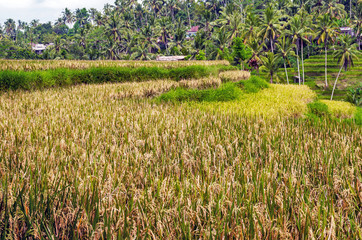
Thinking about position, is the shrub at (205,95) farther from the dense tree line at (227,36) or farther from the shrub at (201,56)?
the shrub at (201,56)

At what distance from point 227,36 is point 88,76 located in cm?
2945

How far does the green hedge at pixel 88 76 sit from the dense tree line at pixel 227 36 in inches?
553

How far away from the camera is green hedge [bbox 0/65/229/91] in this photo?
9578 millimetres

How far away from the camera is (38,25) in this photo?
75062 mm

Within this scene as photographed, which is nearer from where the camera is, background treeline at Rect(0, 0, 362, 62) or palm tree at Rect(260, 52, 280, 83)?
palm tree at Rect(260, 52, 280, 83)

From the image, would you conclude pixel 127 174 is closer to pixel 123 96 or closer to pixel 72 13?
pixel 123 96

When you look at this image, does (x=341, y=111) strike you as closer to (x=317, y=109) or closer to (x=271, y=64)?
(x=317, y=109)

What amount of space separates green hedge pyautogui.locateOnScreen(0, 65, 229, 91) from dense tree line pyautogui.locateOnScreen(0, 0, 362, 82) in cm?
1404

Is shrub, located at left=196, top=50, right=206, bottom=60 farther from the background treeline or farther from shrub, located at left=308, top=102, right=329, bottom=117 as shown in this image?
shrub, located at left=308, top=102, right=329, bottom=117

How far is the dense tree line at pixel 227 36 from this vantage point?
109ft

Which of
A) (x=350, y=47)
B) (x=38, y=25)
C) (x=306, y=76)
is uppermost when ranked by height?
(x=38, y=25)

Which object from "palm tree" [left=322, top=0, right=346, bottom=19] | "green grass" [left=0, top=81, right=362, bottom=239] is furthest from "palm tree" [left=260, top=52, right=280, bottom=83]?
"green grass" [left=0, top=81, right=362, bottom=239]

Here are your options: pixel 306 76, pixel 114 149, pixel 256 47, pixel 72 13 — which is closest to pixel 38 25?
pixel 72 13

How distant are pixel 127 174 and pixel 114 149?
2.31ft
